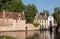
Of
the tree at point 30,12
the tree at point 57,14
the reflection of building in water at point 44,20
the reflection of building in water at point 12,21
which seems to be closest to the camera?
the reflection of building in water at point 12,21

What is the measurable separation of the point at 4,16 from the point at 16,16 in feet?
19.9

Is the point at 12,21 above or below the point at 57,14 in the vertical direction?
below

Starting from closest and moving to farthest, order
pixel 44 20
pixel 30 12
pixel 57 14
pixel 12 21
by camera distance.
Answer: pixel 12 21, pixel 44 20, pixel 30 12, pixel 57 14

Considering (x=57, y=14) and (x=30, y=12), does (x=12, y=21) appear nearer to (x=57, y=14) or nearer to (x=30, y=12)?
(x=30, y=12)

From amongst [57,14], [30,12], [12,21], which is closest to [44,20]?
[57,14]

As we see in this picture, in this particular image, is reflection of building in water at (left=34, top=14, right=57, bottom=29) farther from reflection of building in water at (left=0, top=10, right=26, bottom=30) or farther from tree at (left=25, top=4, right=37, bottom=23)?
reflection of building in water at (left=0, top=10, right=26, bottom=30)

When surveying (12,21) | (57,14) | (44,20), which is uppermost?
(57,14)

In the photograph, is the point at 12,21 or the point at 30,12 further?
the point at 30,12

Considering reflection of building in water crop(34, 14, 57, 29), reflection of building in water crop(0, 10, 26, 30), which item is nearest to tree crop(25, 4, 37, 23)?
reflection of building in water crop(34, 14, 57, 29)

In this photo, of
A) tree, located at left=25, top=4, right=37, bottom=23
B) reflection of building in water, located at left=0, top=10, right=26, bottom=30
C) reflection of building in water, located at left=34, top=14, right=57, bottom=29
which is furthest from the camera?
tree, located at left=25, top=4, right=37, bottom=23

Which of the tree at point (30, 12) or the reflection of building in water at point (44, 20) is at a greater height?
the tree at point (30, 12)

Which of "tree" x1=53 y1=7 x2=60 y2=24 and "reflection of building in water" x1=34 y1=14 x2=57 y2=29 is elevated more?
"tree" x1=53 y1=7 x2=60 y2=24

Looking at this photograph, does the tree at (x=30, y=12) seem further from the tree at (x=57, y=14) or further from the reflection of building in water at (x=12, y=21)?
the reflection of building in water at (x=12, y=21)

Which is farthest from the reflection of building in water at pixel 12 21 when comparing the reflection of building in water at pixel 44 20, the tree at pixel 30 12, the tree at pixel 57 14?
the tree at pixel 57 14
